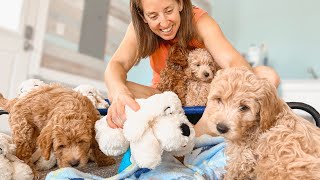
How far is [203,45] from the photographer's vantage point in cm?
223

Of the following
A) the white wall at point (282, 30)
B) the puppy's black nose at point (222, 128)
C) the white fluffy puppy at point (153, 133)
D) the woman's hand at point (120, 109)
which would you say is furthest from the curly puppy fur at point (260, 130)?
the white wall at point (282, 30)

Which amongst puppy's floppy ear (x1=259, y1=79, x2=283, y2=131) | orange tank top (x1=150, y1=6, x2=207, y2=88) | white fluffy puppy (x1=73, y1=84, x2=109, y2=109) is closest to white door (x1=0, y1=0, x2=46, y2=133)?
white fluffy puppy (x1=73, y1=84, x2=109, y2=109)

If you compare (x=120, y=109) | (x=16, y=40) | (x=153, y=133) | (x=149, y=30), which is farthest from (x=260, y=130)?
(x=16, y=40)

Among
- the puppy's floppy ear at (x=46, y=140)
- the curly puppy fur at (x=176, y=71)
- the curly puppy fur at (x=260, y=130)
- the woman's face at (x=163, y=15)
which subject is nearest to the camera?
the curly puppy fur at (x=260, y=130)

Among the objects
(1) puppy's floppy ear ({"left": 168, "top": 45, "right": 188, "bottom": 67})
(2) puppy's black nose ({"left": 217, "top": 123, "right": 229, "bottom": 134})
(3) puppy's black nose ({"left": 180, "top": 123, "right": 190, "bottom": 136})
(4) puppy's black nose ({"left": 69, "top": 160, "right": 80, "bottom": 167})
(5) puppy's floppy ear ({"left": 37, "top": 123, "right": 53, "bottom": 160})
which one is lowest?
(4) puppy's black nose ({"left": 69, "top": 160, "right": 80, "bottom": 167})

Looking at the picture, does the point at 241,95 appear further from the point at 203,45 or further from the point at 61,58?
the point at 61,58

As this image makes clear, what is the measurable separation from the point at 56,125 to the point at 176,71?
889mm

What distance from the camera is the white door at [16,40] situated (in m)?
3.32

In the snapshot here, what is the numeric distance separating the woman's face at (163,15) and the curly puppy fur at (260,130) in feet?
2.46

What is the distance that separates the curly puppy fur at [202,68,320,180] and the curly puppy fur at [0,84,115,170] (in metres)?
0.55

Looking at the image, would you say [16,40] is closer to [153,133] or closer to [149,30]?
[149,30]

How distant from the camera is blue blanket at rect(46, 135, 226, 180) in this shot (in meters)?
1.34

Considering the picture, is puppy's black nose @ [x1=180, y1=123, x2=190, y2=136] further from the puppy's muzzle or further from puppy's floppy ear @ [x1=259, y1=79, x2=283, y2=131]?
the puppy's muzzle

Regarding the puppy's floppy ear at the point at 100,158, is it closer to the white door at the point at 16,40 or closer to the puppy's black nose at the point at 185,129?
the puppy's black nose at the point at 185,129
